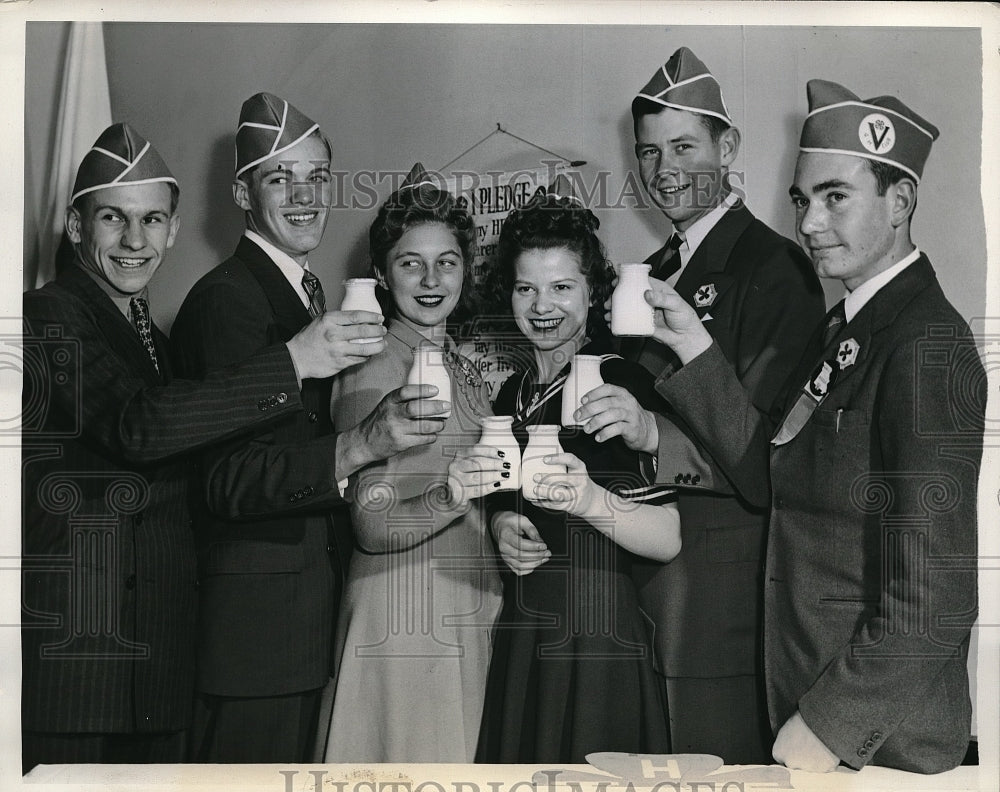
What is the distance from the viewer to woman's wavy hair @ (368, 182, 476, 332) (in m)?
2.57

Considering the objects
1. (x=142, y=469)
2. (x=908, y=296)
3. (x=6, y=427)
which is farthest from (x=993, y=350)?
(x=6, y=427)

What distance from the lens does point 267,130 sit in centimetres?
259

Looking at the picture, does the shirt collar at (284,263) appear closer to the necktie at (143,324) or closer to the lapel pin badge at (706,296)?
the necktie at (143,324)

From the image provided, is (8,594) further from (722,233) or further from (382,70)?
(722,233)

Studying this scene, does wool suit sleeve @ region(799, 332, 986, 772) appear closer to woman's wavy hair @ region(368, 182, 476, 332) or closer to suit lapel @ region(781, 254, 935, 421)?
suit lapel @ region(781, 254, 935, 421)

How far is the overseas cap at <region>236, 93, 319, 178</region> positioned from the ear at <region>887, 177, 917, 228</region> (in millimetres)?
1388

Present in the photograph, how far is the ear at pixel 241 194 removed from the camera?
2592mm

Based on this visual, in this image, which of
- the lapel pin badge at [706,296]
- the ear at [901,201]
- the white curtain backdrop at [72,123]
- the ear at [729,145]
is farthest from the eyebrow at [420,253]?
the ear at [901,201]

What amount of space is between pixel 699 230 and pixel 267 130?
1076mm

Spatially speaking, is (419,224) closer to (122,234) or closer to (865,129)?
(122,234)

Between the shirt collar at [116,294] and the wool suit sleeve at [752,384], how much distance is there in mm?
1293

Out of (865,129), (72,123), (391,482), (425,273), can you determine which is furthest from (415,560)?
(865,129)

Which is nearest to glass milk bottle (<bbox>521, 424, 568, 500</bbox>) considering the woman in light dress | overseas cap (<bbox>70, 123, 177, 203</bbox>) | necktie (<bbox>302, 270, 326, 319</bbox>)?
the woman in light dress

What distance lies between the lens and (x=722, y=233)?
2578 mm
